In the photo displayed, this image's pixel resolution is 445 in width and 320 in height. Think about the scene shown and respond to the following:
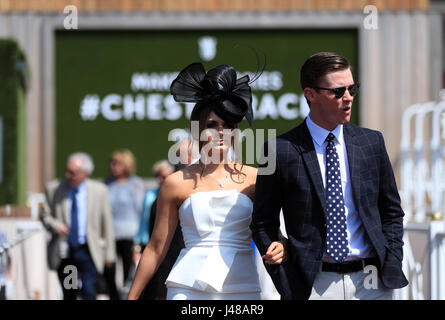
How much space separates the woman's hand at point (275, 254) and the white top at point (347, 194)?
198 mm

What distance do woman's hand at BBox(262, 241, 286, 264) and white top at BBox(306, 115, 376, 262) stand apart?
20cm

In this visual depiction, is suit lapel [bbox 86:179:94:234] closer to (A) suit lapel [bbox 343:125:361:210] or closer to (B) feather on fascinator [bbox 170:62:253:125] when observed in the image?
(B) feather on fascinator [bbox 170:62:253:125]

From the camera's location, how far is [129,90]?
13.9m

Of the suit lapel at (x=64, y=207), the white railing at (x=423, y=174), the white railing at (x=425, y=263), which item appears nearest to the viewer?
the white railing at (x=425, y=263)

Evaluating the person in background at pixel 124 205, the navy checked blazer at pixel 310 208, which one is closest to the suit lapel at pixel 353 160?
the navy checked blazer at pixel 310 208

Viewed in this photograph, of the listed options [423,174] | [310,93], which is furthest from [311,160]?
[423,174]

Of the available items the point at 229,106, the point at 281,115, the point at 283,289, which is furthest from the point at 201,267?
the point at 281,115

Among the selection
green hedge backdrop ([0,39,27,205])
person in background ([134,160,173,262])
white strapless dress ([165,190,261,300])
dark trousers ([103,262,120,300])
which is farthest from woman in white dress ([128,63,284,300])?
green hedge backdrop ([0,39,27,205])

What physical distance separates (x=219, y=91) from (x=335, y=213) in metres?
0.95

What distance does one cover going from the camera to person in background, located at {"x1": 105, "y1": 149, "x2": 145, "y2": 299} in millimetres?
10312

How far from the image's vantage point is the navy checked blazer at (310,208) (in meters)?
3.92

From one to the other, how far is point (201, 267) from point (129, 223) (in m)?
6.20

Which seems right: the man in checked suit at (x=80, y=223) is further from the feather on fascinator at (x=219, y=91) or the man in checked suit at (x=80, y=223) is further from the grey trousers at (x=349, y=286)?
the grey trousers at (x=349, y=286)
